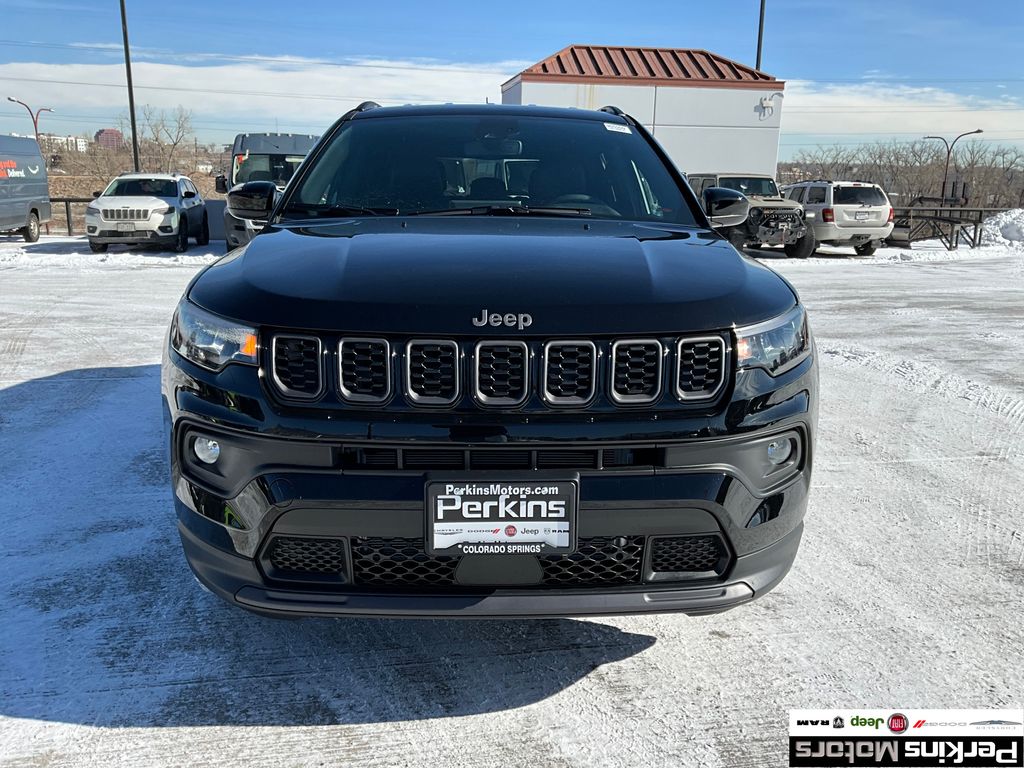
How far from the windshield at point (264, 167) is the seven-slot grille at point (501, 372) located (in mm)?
15649

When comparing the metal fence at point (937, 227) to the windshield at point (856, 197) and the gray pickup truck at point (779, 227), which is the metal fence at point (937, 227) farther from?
the gray pickup truck at point (779, 227)

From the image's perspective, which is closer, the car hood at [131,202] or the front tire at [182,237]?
the car hood at [131,202]

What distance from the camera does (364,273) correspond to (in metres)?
2.24

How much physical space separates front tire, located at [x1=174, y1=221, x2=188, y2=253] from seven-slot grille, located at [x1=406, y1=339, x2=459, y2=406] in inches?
630

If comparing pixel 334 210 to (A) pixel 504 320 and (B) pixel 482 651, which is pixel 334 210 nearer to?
(A) pixel 504 320

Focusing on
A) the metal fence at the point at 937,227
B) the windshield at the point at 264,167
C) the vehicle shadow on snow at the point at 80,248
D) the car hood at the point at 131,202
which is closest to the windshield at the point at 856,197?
the metal fence at the point at 937,227

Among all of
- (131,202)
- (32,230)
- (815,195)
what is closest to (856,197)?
(815,195)

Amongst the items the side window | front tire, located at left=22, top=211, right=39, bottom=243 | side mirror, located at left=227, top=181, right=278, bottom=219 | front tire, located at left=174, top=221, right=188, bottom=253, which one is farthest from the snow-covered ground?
front tire, located at left=22, top=211, right=39, bottom=243

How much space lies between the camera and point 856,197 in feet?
59.0

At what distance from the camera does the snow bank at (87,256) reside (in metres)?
14.2

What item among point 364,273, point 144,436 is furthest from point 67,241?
point 364,273

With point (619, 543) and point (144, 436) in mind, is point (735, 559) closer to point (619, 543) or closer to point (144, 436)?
point (619, 543)

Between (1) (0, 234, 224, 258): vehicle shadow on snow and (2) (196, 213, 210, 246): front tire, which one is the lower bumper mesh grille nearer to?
(1) (0, 234, 224, 258): vehicle shadow on snow

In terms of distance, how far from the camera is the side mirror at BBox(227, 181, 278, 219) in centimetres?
355
